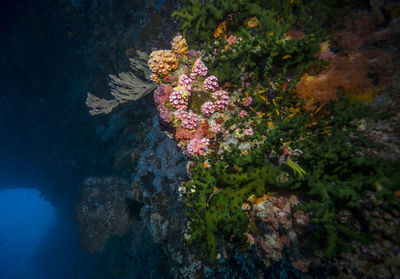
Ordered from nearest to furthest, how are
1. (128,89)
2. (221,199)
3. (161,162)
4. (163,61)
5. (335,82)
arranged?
(221,199) → (335,82) → (163,61) → (161,162) → (128,89)

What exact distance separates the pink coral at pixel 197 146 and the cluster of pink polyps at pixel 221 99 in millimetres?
821

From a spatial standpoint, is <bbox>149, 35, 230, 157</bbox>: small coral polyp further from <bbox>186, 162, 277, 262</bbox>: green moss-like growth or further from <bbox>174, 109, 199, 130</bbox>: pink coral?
<bbox>186, 162, 277, 262</bbox>: green moss-like growth

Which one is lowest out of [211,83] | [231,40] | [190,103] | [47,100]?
[190,103]

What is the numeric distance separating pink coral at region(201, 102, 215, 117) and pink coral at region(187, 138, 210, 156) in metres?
0.64

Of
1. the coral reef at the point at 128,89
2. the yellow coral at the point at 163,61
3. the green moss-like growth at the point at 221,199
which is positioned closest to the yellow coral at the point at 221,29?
the yellow coral at the point at 163,61

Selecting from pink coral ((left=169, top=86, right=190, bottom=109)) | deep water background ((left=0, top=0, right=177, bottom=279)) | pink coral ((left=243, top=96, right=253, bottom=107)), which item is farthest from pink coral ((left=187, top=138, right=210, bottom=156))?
deep water background ((left=0, top=0, right=177, bottom=279))

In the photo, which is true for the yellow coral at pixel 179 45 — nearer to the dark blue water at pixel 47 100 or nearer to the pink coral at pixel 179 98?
the pink coral at pixel 179 98

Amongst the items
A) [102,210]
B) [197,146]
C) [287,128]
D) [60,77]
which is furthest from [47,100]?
[287,128]

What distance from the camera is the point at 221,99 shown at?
12.4 feet

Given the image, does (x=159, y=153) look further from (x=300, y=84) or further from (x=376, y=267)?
(x=376, y=267)

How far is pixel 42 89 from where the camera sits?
39.7 ft

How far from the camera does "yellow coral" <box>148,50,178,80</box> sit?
4.10 metres

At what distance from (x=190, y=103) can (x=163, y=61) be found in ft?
3.94

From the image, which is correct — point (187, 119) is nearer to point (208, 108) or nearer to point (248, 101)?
point (208, 108)
